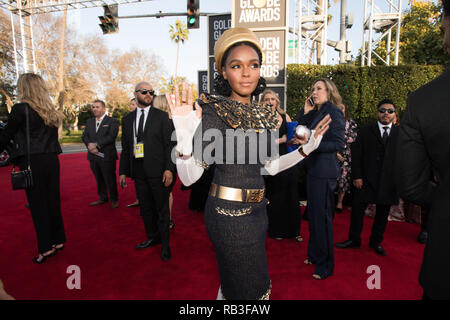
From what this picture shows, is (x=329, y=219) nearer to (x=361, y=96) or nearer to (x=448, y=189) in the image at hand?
(x=448, y=189)

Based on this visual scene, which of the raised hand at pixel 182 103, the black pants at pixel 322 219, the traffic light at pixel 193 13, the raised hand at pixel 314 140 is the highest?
the traffic light at pixel 193 13

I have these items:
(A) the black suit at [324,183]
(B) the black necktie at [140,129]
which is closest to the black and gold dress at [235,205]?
(A) the black suit at [324,183]

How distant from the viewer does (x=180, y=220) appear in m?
5.23

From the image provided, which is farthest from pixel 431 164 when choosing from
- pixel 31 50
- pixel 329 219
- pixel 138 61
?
pixel 138 61

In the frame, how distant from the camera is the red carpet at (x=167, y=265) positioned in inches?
113

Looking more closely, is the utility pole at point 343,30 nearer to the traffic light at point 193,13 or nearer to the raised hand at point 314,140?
the traffic light at point 193,13

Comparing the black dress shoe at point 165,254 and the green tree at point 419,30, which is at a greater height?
the green tree at point 419,30

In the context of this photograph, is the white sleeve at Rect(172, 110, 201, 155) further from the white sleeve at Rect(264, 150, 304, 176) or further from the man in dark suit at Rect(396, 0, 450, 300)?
the man in dark suit at Rect(396, 0, 450, 300)

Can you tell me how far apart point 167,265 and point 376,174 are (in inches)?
124

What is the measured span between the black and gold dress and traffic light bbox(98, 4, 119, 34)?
38.3 ft

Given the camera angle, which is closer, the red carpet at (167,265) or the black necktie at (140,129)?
the red carpet at (167,265)

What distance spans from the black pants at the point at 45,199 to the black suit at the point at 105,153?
6.88ft

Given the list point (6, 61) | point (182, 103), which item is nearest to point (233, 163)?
point (182, 103)

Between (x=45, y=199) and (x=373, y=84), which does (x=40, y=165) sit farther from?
(x=373, y=84)
